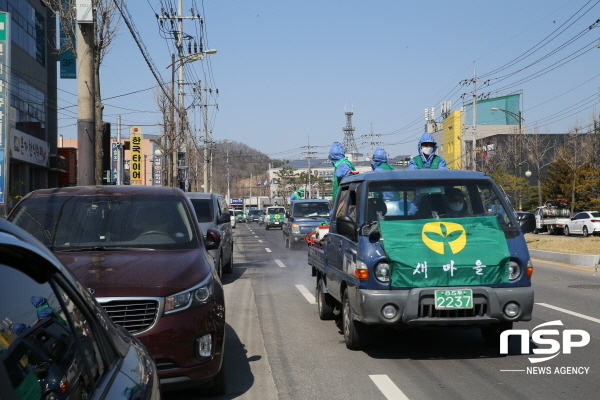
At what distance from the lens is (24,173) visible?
35281mm

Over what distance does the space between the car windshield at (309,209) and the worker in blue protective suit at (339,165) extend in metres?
14.1

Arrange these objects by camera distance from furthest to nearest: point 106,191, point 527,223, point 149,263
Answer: point 527,223 < point 106,191 < point 149,263

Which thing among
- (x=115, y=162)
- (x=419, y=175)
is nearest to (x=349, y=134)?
(x=115, y=162)

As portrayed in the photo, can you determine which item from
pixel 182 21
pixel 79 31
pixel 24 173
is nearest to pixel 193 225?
pixel 79 31

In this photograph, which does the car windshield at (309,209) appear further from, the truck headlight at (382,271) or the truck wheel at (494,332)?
the truck headlight at (382,271)

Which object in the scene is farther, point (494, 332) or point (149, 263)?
point (494, 332)

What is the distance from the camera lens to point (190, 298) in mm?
5332

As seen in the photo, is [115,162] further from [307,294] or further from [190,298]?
[190,298]

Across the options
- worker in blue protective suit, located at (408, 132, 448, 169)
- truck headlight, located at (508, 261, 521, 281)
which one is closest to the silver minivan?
worker in blue protective suit, located at (408, 132, 448, 169)

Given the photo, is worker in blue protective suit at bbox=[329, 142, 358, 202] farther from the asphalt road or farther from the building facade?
the building facade

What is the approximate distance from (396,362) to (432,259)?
114 cm

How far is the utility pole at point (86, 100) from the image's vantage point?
13.1 meters

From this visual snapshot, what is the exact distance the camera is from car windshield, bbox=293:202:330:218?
26.5 metres

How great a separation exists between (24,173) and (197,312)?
3280 centimetres
